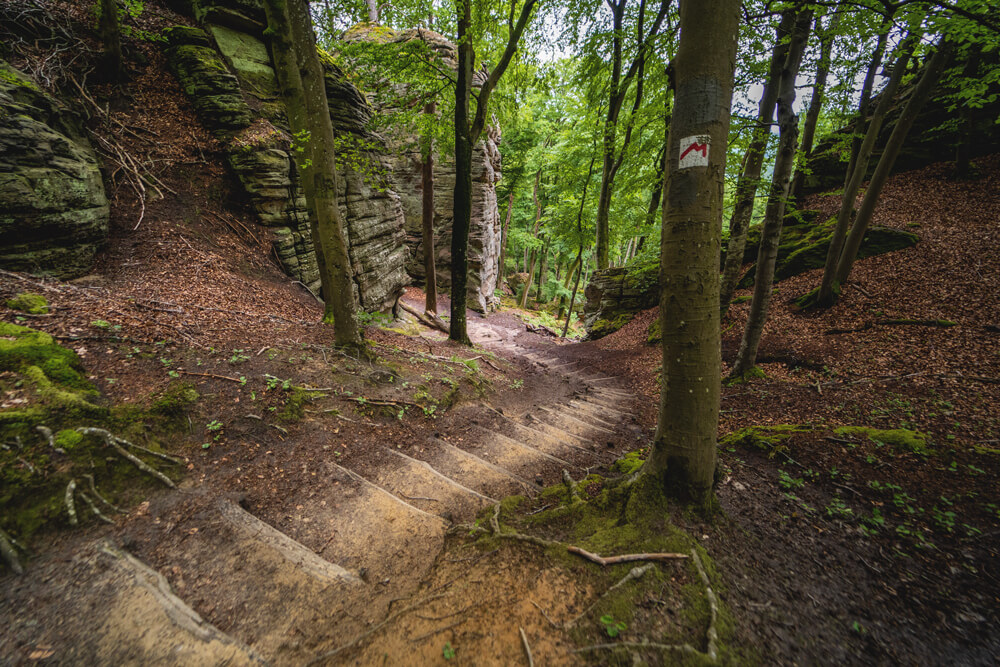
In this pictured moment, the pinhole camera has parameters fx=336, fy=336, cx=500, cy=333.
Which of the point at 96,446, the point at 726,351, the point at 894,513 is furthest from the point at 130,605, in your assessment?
the point at 726,351

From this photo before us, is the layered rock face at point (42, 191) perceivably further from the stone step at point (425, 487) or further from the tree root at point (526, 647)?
the tree root at point (526, 647)

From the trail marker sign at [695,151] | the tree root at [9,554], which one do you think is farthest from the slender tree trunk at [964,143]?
the tree root at [9,554]

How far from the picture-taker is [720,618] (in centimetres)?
182

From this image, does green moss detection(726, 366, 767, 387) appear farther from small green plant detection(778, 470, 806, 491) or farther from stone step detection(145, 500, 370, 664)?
stone step detection(145, 500, 370, 664)

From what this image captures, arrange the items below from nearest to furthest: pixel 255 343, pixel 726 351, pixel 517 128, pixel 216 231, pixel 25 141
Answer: pixel 25 141 → pixel 255 343 → pixel 216 231 → pixel 726 351 → pixel 517 128

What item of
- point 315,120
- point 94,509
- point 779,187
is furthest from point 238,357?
point 779,187

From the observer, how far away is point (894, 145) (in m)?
7.35

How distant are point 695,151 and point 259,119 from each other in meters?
10.7

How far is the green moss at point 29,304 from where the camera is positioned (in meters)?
3.87

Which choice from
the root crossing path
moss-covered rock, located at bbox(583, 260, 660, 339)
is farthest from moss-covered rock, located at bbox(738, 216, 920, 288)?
the root crossing path

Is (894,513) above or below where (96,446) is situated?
below

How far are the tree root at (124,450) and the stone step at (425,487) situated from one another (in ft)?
5.13

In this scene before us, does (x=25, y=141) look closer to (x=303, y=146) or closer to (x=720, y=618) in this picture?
(x=303, y=146)

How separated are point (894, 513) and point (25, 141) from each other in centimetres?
1120
